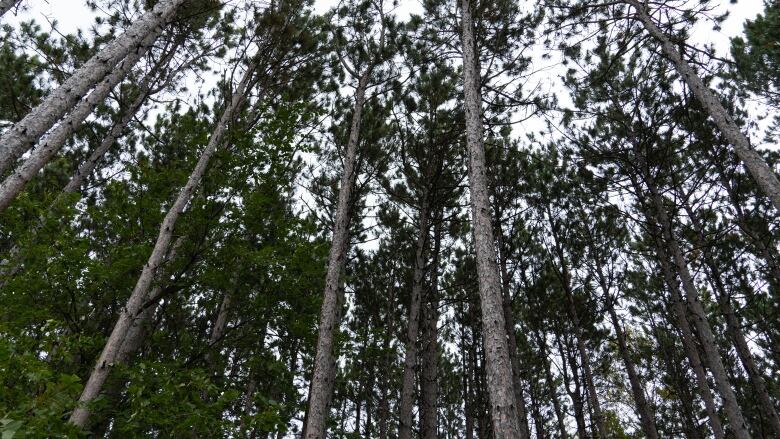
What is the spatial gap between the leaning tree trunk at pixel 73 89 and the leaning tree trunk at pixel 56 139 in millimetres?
141

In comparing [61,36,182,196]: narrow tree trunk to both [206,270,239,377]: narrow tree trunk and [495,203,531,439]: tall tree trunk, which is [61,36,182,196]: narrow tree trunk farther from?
[495,203,531,439]: tall tree trunk

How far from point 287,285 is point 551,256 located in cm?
683

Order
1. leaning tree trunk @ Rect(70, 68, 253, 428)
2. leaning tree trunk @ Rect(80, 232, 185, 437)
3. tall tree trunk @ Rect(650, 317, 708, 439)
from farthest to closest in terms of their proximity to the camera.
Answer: tall tree trunk @ Rect(650, 317, 708, 439) < leaning tree trunk @ Rect(80, 232, 185, 437) < leaning tree trunk @ Rect(70, 68, 253, 428)

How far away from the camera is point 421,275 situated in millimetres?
9406

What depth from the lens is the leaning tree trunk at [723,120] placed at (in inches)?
223

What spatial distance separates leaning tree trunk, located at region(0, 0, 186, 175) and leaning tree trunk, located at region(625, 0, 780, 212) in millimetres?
8192

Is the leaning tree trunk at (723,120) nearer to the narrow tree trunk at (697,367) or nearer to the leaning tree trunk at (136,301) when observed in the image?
the narrow tree trunk at (697,367)

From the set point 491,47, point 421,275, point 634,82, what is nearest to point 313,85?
point 491,47

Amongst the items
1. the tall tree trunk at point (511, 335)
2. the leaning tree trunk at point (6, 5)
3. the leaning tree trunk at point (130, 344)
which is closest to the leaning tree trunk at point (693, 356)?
the tall tree trunk at point (511, 335)

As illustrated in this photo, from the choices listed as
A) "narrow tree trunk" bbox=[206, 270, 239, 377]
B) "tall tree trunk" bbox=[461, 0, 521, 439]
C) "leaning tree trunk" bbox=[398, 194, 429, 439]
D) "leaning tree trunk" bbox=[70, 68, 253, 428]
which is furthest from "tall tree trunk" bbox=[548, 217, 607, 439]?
"leaning tree trunk" bbox=[70, 68, 253, 428]

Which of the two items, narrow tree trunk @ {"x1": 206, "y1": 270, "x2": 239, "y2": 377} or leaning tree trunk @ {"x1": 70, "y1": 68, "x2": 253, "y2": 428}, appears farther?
narrow tree trunk @ {"x1": 206, "y1": 270, "x2": 239, "y2": 377}

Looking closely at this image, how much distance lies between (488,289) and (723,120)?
15.7 ft

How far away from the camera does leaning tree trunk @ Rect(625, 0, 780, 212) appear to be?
566 cm

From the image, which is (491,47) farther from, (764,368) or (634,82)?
(764,368)
